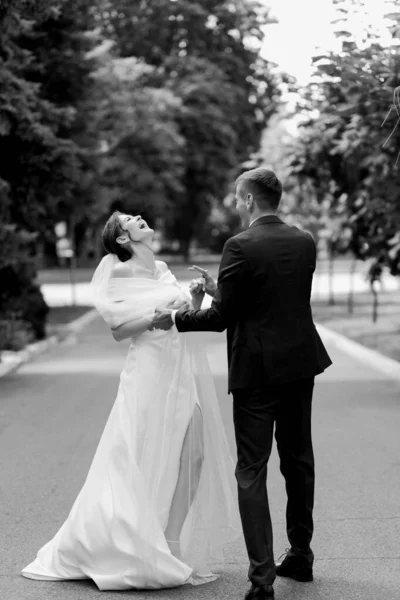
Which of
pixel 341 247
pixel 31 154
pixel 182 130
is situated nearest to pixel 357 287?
pixel 182 130

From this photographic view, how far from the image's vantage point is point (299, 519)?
558cm

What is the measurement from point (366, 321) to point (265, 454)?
2193 cm

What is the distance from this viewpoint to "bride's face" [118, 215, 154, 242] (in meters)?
5.92

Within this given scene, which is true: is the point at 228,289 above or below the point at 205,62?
below

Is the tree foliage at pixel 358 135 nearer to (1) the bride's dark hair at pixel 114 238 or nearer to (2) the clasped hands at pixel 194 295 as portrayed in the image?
(1) the bride's dark hair at pixel 114 238

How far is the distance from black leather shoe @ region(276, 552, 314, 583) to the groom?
0.41 metres

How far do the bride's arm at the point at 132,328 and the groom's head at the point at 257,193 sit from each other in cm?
78

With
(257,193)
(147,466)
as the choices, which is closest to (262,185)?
(257,193)

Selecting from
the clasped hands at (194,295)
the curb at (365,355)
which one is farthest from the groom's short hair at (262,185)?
the curb at (365,355)

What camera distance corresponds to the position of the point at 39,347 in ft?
67.9

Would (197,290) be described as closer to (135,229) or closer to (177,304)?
(177,304)

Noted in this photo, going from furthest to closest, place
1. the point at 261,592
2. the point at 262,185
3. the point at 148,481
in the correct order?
the point at 148,481 → the point at 262,185 → the point at 261,592

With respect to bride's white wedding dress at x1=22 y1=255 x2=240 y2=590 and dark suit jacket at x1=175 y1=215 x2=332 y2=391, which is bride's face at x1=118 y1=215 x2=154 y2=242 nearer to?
bride's white wedding dress at x1=22 y1=255 x2=240 y2=590

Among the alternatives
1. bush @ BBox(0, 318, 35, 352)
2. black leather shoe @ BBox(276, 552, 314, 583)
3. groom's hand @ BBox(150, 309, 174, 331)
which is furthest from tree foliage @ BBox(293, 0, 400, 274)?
bush @ BBox(0, 318, 35, 352)
